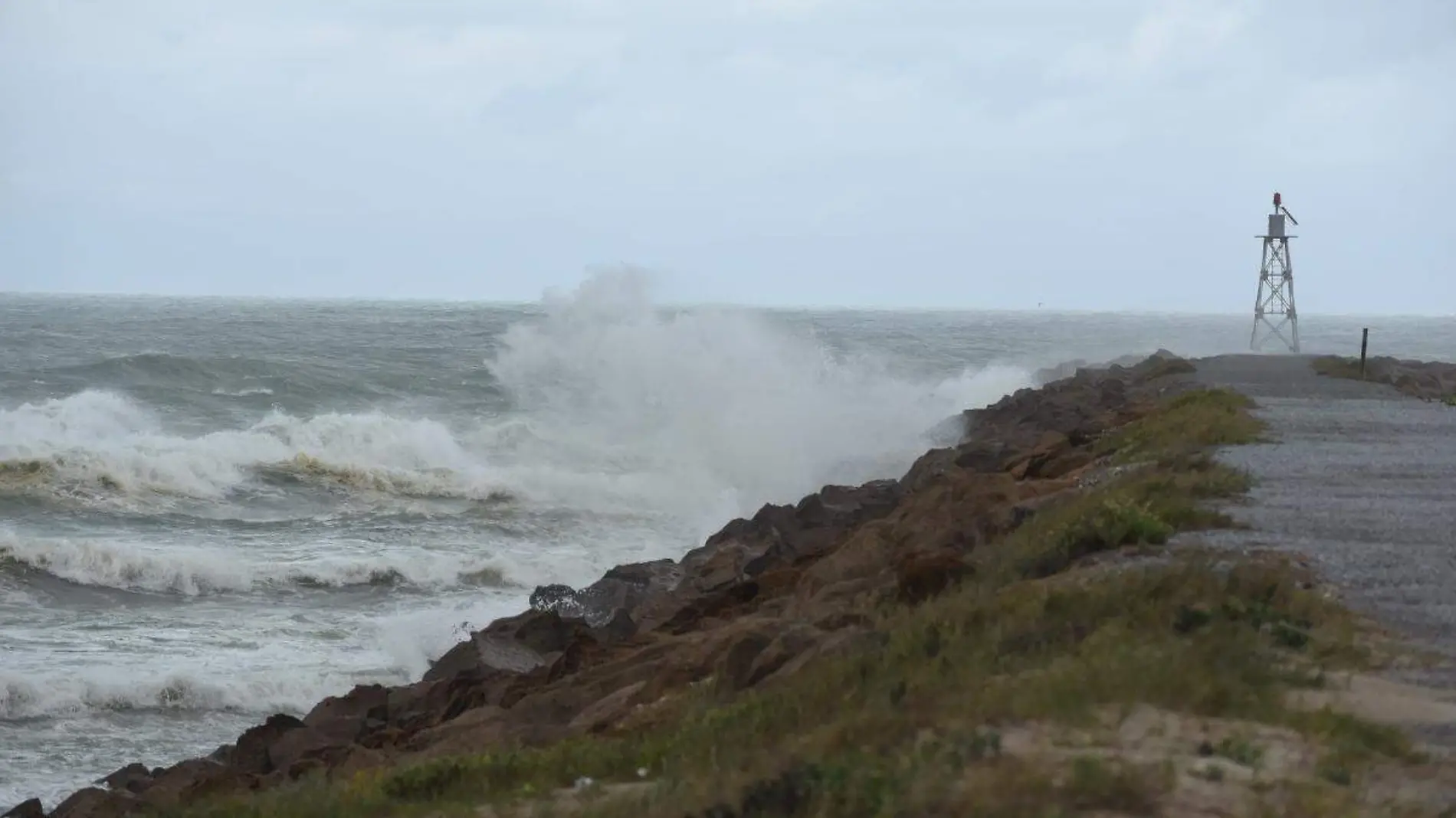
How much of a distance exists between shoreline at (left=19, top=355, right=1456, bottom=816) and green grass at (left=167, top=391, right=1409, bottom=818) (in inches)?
15.1

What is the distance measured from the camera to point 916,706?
5047 millimetres

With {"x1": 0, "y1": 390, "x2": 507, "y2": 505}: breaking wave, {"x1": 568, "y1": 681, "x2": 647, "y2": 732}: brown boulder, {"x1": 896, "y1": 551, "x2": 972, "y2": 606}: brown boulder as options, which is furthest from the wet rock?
{"x1": 0, "y1": 390, "x2": 507, "y2": 505}: breaking wave

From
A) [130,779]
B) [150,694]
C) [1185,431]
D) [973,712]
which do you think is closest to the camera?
[973,712]

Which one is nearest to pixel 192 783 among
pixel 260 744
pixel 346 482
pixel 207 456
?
pixel 260 744

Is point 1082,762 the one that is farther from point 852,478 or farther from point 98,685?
point 852,478

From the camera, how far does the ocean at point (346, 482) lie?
39.8 ft

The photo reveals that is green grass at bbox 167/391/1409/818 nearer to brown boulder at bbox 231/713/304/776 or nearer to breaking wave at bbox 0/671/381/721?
brown boulder at bbox 231/713/304/776

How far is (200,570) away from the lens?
643 inches

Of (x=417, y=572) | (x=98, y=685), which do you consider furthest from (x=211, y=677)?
(x=417, y=572)

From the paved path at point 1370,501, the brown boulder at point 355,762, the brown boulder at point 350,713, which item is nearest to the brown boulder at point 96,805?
the brown boulder at point 355,762

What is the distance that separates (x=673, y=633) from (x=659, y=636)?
0.34 meters

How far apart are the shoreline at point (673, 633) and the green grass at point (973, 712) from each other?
38 centimetres

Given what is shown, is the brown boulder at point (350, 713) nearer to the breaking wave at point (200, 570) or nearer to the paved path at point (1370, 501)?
the paved path at point (1370, 501)

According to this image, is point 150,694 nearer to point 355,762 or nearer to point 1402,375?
point 355,762
